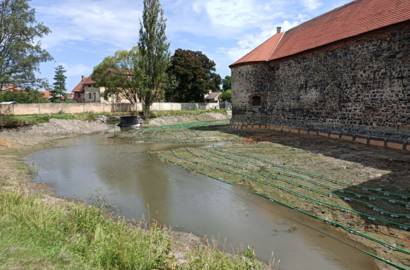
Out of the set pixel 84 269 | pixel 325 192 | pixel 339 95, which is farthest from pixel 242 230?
pixel 339 95

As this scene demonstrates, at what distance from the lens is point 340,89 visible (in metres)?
16.9

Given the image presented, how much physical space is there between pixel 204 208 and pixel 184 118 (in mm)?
29322

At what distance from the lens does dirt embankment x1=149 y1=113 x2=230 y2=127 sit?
1328 inches

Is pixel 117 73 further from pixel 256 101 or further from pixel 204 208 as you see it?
pixel 204 208

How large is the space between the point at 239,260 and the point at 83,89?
210 feet

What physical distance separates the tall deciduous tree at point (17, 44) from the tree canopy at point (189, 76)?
75.3 feet

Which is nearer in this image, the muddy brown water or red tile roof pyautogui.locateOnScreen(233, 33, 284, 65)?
the muddy brown water

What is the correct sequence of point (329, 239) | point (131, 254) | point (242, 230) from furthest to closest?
point (242, 230), point (329, 239), point (131, 254)

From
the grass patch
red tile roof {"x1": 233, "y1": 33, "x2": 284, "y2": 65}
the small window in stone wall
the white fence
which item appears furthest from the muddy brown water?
the white fence

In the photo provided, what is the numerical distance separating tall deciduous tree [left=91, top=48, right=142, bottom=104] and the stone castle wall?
16.3 meters

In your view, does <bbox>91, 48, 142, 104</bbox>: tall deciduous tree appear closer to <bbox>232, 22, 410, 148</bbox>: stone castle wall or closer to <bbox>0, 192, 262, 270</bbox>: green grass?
<bbox>232, 22, 410, 148</bbox>: stone castle wall

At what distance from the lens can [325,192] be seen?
27.9 ft

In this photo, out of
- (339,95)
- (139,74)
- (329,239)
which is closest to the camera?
(329,239)

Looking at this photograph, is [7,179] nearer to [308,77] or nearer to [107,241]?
[107,241]
